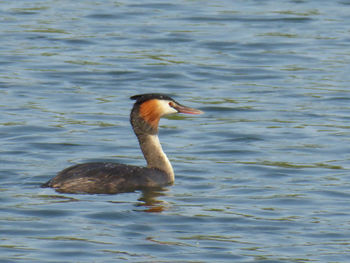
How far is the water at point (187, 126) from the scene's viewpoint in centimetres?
1026

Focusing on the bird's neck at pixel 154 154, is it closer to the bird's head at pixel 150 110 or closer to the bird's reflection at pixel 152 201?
the bird's head at pixel 150 110

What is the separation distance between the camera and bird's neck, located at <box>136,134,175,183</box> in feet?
41.3

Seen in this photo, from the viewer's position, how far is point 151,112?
1277 centimetres

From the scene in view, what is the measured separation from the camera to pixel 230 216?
36.1ft

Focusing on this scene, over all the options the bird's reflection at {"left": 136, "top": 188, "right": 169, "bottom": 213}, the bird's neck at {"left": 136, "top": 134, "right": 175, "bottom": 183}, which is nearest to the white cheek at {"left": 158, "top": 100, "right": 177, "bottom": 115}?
the bird's neck at {"left": 136, "top": 134, "right": 175, "bottom": 183}

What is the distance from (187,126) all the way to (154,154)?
2.67 m

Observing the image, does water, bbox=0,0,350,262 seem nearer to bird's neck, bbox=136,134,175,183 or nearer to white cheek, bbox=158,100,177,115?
bird's neck, bbox=136,134,175,183

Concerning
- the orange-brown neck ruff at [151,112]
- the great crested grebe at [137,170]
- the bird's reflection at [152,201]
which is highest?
the orange-brown neck ruff at [151,112]

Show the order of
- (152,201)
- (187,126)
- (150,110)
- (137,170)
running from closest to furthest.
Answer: (152,201), (137,170), (150,110), (187,126)

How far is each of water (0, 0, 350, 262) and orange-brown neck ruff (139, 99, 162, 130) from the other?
0.68 metres

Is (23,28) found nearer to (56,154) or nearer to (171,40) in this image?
(171,40)

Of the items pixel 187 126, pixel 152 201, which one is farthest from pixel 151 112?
pixel 187 126

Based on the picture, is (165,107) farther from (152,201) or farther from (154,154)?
(152,201)

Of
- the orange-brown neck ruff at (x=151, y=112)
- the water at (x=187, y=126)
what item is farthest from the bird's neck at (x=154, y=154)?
the water at (x=187, y=126)
